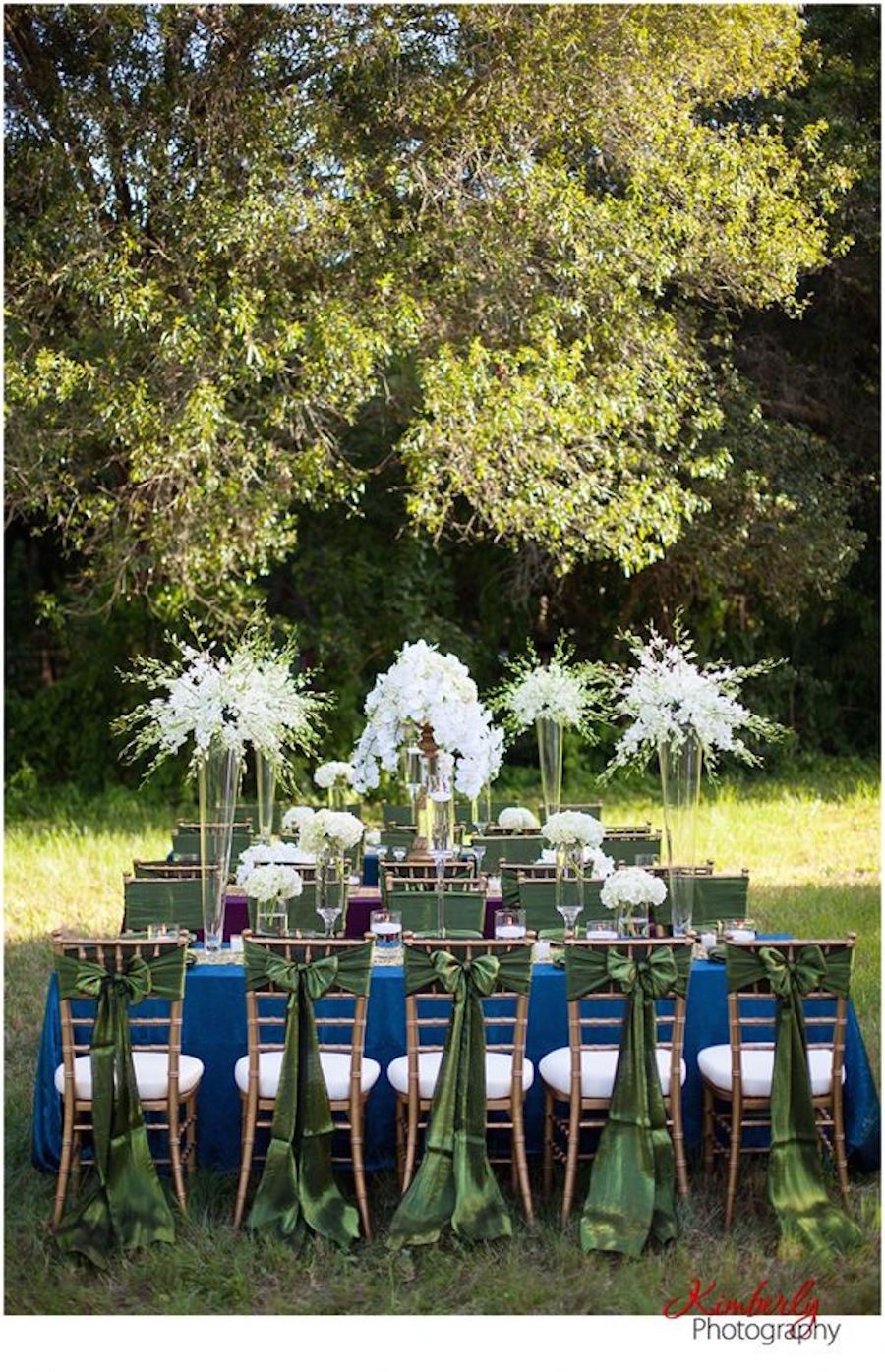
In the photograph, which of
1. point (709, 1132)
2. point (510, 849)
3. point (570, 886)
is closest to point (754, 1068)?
point (709, 1132)

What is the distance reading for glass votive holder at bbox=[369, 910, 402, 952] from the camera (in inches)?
194

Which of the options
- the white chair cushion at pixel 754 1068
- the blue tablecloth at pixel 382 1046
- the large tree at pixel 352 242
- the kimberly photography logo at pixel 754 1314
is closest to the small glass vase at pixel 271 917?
the blue tablecloth at pixel 382 1046

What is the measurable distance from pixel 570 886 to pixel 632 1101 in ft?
2.96

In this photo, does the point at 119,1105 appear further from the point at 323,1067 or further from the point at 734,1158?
the point at 734,1158

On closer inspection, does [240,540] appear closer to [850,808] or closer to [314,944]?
[850,808]

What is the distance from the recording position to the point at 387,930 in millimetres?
5020

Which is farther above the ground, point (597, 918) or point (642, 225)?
point (642, 225)

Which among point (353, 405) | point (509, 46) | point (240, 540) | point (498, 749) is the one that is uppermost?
point (509, 46)

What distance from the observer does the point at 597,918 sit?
17.0 ft

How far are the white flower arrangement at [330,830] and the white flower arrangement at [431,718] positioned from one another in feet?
1.95

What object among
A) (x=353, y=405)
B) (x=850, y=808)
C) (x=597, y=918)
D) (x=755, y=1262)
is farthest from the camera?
(x=850, y=808)

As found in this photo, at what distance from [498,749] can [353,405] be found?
177 inches

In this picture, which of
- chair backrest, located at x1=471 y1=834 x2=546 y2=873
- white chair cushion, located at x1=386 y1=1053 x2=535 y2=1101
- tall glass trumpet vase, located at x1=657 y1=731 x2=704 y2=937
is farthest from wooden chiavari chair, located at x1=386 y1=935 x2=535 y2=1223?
chair backrest, located at x1=471 y1=834 x2=546 y2=873
